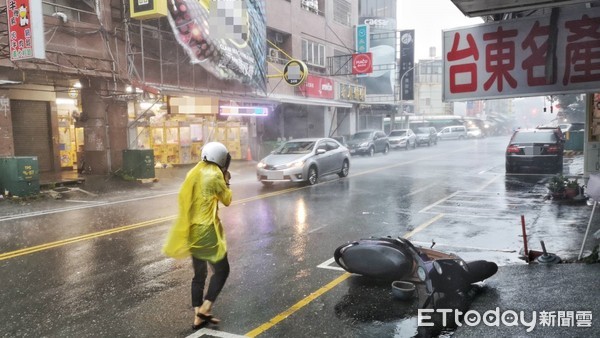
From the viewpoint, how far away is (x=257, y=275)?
6.39 metres

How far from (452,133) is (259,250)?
4884 centimetres

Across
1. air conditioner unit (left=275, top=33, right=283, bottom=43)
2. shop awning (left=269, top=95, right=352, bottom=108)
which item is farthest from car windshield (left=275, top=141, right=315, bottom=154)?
air conditioner unit (left=275, top=33, right=283, bottom=43)

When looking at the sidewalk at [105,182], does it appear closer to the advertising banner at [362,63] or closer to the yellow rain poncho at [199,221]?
the yellow rain poncho at [199,221]

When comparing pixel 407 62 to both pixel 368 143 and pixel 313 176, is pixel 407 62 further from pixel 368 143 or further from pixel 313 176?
pixel 313 176

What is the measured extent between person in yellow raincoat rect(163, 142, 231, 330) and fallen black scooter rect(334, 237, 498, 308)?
6.05 feet

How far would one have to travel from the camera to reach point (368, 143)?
3069 centimetres

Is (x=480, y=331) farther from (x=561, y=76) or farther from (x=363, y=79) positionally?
(x=363, y=79)

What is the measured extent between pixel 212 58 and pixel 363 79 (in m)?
22.6

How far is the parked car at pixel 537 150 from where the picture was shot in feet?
55.0

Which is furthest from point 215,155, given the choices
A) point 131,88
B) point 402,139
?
point 402,139

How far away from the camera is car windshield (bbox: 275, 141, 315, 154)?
1677cm

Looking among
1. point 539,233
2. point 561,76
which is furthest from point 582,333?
point 539,233

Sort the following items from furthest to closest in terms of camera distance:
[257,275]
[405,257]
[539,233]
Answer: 1. [539,233]
2. [257,275]
3. [405,257]

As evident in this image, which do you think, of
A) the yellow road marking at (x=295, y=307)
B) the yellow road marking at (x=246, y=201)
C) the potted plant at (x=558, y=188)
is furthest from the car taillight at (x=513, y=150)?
the yellow road marking at (x=295, y=307)
